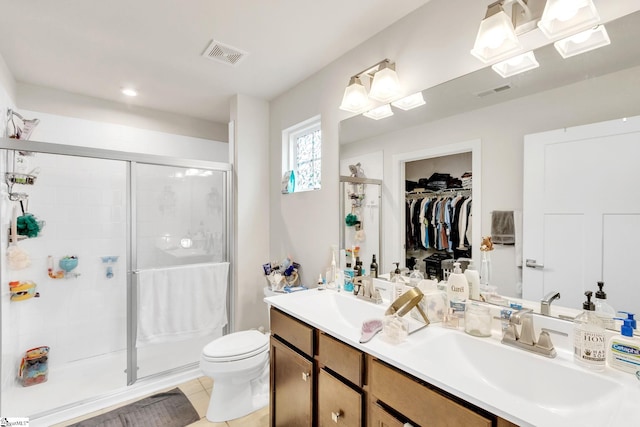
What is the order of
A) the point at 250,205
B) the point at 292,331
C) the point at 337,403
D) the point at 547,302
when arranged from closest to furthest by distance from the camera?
the point at 547,302 → the point at 337,403 → the point at 292,331 → the point at 250,205

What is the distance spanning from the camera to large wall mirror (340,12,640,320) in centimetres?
101

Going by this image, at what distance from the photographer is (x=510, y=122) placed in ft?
4.14

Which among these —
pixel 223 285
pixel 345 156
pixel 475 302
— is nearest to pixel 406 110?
pixel 345 156

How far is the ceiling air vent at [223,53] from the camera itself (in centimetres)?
192

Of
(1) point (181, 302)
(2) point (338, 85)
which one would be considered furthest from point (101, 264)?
(2) point (338, 85)

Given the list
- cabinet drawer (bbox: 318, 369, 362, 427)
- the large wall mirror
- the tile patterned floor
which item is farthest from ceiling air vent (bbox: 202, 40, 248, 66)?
the tile patterned floor

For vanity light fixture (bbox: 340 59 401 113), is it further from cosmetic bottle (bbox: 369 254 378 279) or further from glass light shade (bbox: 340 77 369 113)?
cosmetic bottle (bbox: 369 254 378 279)

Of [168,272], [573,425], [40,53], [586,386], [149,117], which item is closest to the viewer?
[573,425]

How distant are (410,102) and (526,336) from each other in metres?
1.24

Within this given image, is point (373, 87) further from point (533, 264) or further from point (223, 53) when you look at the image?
point (533, 264)

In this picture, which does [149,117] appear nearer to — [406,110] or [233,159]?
[233,159]

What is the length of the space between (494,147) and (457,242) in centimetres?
47

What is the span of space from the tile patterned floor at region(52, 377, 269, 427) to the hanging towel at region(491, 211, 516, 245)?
5.78 ft

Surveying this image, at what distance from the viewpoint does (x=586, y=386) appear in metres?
0.86
